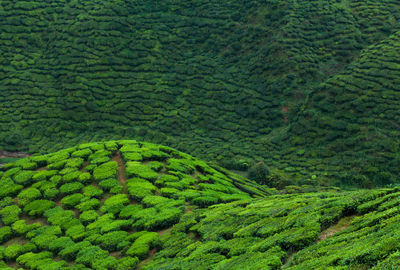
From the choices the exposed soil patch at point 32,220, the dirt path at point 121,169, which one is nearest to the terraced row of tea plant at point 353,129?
the dirt path at point 121,169

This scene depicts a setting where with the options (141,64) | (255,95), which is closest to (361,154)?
(255,95)

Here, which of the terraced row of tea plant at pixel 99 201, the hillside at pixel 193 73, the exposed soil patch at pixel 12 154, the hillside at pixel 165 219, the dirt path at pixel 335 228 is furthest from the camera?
the hillside at pixel 193 73

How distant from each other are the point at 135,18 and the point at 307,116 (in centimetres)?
2804

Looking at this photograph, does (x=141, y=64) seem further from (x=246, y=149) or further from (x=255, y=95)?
(x=246, y=149)

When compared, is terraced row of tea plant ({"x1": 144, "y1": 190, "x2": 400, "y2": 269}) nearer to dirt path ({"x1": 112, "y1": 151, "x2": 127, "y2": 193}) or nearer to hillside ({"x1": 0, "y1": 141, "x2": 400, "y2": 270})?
hillside ({"x1": 0, "y1": 141, "x2": 400, "y2": 270})

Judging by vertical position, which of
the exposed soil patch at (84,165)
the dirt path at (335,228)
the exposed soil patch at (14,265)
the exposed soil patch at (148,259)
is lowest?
the dirt path at (335,228)

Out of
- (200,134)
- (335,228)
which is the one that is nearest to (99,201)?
(335,228)

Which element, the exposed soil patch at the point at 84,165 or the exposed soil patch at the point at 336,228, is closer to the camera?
the exposed soil patch at the point at 336,228

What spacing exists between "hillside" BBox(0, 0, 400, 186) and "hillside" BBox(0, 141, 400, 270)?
13928mm

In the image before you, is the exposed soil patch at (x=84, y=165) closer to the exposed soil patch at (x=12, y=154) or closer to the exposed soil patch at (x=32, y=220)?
the exposed soil patch at (x=32, y=220)

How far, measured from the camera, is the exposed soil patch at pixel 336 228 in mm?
9406

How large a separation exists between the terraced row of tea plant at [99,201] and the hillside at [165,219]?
0.05 m

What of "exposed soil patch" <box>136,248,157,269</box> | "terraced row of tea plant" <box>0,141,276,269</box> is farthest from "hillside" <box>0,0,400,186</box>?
"exposed soil patch" <box>136,248,157,269</box>

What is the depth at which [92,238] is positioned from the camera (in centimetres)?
1351
